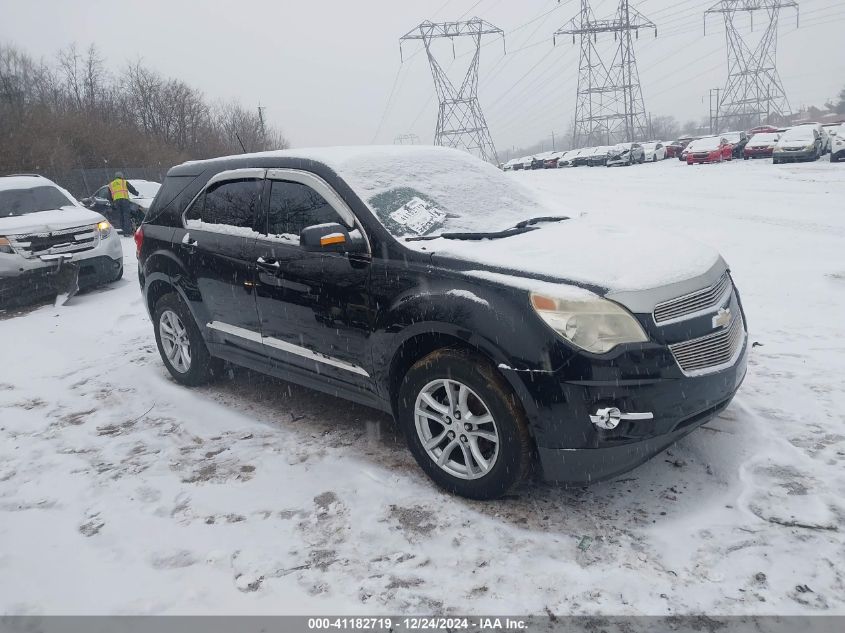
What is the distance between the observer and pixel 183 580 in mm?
2805

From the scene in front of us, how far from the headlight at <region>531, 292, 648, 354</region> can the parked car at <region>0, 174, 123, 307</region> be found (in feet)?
27.9

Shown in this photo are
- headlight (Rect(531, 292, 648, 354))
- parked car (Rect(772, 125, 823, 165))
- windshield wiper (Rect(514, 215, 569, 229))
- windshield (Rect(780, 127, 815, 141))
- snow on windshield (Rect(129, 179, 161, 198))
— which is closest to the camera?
headlight (Rect(531, 292, 648, 354))

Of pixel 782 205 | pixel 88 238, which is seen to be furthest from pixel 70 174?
pixel 782 205

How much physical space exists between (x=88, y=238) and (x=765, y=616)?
9.72 metres

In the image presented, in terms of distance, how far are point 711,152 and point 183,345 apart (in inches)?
1176

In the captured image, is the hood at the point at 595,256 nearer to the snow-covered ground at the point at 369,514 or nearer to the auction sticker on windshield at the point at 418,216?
the auction sticker on windshield at the point at 418,216

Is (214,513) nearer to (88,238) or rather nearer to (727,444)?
(727,444)

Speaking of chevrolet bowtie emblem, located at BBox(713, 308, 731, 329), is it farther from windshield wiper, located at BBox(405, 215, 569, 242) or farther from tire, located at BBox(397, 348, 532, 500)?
windshield wiper, located at BBox(405, 215, 569, 242)

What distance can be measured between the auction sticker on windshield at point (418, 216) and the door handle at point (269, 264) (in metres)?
0.89

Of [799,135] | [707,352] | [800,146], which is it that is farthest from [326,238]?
[799,135]

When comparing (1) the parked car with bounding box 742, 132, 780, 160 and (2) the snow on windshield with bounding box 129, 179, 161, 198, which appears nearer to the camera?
(2) the snow on windshield with bounding box 129, 179, 161, 198

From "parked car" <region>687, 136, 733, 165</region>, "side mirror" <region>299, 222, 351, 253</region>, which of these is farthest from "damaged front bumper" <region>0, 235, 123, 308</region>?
"parked car" <region>687, 136, 733, 165</region>

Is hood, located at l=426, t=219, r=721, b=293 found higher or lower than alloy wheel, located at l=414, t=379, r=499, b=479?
higher

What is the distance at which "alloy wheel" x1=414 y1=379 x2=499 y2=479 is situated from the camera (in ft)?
10.3
